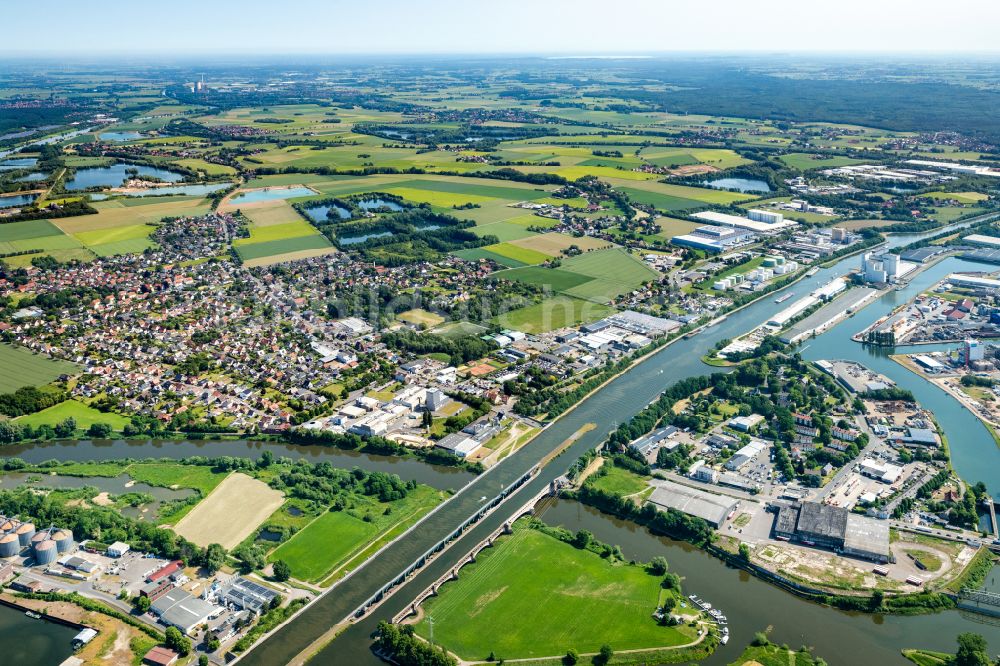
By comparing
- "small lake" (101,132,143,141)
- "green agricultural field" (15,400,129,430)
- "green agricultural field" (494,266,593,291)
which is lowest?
"green agricultural field" (15,400,129,430)

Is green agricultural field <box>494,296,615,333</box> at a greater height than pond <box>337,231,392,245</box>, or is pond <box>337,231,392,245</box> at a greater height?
pond <box>337,231,392,245</box>

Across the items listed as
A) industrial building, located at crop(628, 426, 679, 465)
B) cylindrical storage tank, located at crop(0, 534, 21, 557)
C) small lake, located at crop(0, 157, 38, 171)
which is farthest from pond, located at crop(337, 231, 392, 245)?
small lake, located at crop(0, 157, 38, 171)

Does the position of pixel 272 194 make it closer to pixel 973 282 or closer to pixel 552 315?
pixel 552 315

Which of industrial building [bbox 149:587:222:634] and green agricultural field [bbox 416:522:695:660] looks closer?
green agricultural field [bbox 416:522:695:660]

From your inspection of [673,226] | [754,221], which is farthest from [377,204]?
[754,221]

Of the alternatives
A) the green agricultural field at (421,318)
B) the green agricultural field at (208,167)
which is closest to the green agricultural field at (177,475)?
the green agricultural field at (421,318)

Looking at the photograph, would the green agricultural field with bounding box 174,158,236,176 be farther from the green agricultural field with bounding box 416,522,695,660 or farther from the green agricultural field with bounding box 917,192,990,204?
the green agricultural field with bounding box 416,522,695,660

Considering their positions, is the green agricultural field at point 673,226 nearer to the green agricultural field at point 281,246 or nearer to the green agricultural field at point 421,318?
the green agricultural field at point 421,318
